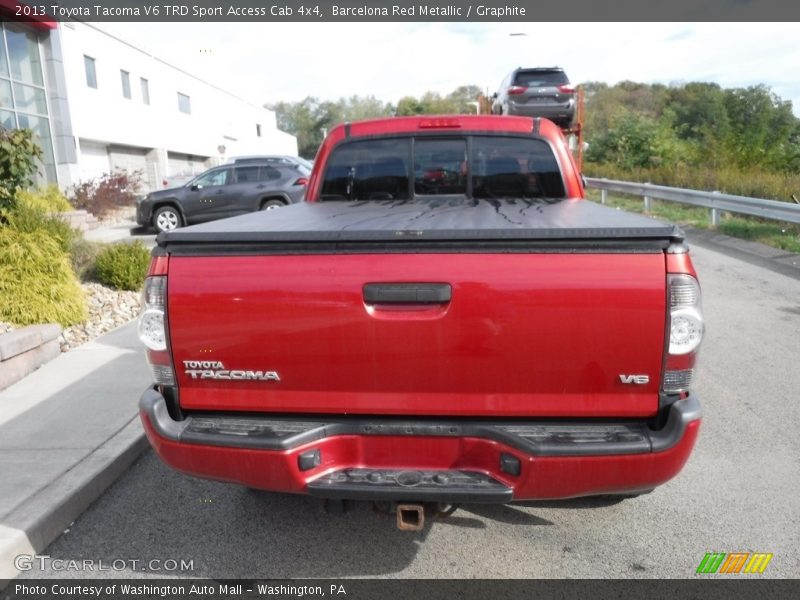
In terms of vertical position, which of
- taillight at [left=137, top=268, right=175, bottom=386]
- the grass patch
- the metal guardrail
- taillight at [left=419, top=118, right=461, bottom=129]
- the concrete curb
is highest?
taillight at [left=419, top=118, right=461, bottom=129]

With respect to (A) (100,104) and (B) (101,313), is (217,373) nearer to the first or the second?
(B) (101,313)

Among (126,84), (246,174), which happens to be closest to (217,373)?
(246,174)

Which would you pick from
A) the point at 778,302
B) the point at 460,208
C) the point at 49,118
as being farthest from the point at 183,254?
the point at 49,118

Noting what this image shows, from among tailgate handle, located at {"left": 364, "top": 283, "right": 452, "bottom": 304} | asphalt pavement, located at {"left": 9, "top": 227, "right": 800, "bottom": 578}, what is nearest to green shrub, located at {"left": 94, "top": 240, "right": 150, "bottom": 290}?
asphalt pavement, located at {"left": 9, "top": 227, "right": 800, "bottom": 578}

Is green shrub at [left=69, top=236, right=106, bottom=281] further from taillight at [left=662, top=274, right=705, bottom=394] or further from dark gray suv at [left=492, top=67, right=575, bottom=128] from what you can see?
dark gray suv at [left=492, top=67, right=575, bottom=128]

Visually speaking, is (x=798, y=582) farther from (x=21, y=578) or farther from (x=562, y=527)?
(x=21, y=578)

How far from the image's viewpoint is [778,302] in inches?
300

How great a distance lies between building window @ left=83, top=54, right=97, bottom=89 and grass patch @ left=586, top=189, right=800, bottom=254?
22.0 metres

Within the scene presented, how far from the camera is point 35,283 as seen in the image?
6.69 metres

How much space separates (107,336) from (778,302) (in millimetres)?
7831

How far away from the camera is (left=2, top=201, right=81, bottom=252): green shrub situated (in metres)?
7.28
